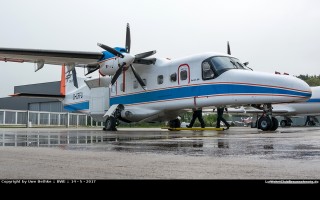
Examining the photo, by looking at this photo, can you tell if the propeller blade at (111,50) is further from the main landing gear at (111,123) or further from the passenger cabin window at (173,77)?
the main landing gear at (111,123)

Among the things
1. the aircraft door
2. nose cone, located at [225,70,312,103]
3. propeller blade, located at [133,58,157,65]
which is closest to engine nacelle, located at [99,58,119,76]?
propeller blade, located at [133,58,157,65]

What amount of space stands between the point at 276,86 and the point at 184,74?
13.9ft

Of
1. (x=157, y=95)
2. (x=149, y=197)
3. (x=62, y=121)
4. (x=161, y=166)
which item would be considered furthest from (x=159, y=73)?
(x=62, y=121)

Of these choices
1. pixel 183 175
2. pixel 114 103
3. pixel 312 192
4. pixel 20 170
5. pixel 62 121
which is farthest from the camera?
pixel 62 121

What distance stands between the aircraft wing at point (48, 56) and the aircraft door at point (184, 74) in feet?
14.2

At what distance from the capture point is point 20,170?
10.6 feet

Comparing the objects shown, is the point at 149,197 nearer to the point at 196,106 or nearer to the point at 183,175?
the point at 183,175

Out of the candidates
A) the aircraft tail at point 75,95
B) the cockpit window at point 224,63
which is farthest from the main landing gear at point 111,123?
the cockpit window at point 224,63

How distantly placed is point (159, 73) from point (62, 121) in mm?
35728

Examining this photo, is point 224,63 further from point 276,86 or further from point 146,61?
point 146,61

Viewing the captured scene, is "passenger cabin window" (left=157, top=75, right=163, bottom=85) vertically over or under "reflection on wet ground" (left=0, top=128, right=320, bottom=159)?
over

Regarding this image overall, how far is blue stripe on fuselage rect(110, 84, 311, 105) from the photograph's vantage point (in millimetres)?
13805

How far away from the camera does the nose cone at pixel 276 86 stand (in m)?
13.7

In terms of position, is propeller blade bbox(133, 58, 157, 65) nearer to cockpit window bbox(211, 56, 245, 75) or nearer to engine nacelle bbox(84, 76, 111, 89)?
engine nacelle bbox(84, 76, 111, 89)
